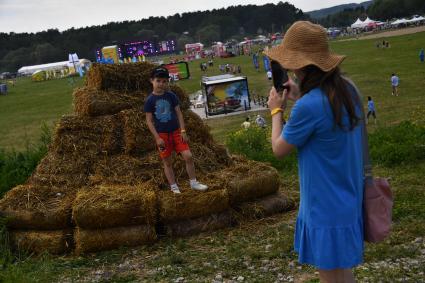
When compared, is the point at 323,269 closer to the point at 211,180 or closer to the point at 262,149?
the point at 211,180

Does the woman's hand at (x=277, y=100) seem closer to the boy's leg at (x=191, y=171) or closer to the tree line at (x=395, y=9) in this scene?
the boy's leg at (x=191, y=171)

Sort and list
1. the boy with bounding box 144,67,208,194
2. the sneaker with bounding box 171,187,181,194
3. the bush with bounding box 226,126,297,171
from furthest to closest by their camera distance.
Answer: the bush with bounding box 226,126,297,171
the sneaker with bounding box 171,187,181,194
the boy with bounding box 144,67,208,194

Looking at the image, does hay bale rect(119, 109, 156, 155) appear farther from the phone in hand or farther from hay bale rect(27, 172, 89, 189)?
the phone in hand

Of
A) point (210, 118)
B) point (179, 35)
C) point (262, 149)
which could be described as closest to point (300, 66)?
point (262, 149)

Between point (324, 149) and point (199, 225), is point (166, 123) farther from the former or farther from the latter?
point (324, 149)

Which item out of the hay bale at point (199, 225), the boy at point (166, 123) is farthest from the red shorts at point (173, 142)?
the hay bale at point (199, 225)

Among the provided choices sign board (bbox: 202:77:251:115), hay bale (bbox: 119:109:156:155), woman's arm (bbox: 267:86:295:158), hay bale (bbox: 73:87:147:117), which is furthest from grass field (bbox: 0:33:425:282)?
sign board (bbox: 202:77:251:115)

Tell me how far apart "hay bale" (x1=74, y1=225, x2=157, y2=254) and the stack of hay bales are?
0.5 inches

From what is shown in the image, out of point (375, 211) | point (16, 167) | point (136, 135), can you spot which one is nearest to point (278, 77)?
point (375, 211)

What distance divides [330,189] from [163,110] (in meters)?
4.25

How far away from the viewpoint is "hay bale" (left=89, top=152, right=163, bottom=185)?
7184mm

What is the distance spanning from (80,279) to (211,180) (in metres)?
2.33

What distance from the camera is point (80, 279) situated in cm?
554

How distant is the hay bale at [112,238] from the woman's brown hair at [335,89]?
163 inches
